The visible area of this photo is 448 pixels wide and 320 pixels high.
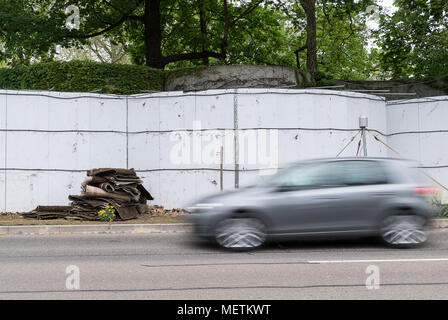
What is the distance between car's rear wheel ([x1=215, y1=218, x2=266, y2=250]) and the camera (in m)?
8.94

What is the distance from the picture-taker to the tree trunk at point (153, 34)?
2322 centimetres

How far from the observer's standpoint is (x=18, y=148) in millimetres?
15305

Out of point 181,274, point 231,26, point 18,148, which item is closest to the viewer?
point 181,274

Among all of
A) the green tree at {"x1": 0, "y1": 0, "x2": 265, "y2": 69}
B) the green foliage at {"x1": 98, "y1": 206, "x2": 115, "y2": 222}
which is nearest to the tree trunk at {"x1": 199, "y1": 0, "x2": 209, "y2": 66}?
the green tree at {"x1": 0, "y1": 0, "x2": 265, "y2": 69}

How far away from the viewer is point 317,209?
8.89 meters

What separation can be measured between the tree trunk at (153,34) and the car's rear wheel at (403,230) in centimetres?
1596

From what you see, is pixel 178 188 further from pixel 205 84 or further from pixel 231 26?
pixel 231 26

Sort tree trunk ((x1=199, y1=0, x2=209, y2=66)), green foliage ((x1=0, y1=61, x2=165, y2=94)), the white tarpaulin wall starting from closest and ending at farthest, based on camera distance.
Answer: the white tarpaulin wall → green foliage ((x1=0, y1=61, x2=165, y2=94)) → tree trunk ((x1=199, y1=0, x2=209, y2=66))

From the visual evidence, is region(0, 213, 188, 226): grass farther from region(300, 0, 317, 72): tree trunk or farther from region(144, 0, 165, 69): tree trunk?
region(300, 0, 317, 72): tree trunk

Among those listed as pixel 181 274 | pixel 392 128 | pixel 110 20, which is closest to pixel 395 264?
pixel 181 274

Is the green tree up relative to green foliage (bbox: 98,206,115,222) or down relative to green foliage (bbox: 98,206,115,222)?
up

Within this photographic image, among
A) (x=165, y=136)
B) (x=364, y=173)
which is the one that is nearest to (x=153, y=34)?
(x=165, y=136)

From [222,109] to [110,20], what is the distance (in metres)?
11.4

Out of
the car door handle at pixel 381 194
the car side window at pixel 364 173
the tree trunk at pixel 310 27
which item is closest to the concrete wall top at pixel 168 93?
the tree trunk at pixel 310 27
